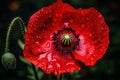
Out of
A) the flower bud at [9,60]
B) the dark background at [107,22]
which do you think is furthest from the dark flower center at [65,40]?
the dark background at [107,22]

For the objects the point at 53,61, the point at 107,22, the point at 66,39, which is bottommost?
the point at 107,22

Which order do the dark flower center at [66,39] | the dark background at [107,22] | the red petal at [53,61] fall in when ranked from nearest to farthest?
the red petal at [53,61] < the dark flower center at [66,39] < the dark background at [107,22]

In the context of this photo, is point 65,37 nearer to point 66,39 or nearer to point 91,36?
point 66,39

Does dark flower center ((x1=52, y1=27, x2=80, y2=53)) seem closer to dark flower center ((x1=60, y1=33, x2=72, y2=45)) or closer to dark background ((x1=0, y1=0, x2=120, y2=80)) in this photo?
dark flower center ((x1=60, y1=33, x2=72, y2=45))

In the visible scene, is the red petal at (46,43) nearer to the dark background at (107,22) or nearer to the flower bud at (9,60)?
the flower bud at (9,60)

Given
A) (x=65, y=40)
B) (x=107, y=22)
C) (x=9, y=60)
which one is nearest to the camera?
(x=9, y=60)

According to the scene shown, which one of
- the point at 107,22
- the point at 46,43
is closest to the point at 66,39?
the point at 46,43

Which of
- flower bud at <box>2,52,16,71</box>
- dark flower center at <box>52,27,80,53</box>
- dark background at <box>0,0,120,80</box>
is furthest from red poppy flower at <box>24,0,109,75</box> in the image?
dark background at <box>0,0,120,80</box>
